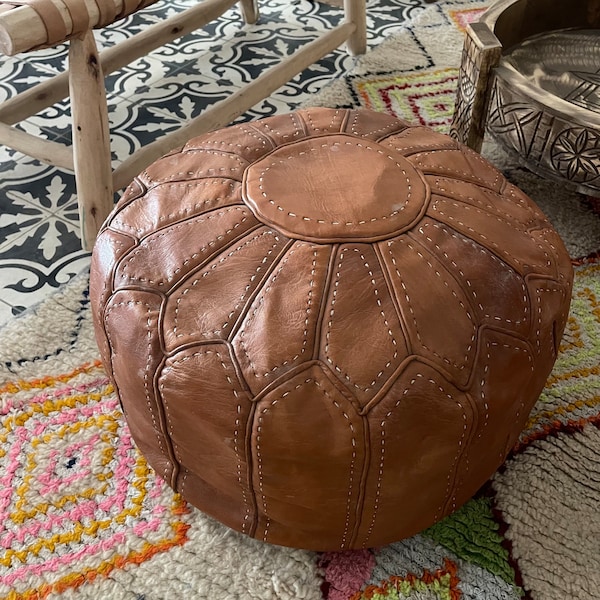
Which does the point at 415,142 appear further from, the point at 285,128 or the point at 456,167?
the point at 285,128

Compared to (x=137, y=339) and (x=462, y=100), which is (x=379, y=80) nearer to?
(x=462, y=100)

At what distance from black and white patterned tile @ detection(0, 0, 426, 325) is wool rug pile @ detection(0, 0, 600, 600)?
0.22 metres

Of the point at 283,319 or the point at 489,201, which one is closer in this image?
the point at 283,319

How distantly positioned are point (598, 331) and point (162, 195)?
34.4 inches

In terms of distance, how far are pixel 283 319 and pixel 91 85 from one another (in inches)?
31.2

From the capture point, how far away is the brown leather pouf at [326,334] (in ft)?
2.32

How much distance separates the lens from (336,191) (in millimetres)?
829

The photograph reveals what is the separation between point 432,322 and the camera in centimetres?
73

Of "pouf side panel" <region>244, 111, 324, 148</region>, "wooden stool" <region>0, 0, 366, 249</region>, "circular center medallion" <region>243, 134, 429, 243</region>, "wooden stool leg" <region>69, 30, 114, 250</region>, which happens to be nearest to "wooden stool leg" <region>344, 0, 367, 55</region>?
"wooden stool" <region>0, 0, 366, 249</region>

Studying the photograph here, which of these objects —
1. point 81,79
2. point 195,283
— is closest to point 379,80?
point 81,79

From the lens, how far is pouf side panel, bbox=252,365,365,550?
2.27 feet

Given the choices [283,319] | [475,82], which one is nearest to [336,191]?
[283,319]

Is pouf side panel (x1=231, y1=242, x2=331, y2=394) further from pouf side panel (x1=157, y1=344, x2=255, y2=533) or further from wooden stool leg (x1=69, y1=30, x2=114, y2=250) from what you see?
wooden stool leg (x1=69, y1=30, x2=114, y2=250)

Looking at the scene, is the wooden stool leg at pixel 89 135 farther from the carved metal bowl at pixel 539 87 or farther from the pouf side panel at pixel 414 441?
the pouf side panel at pixel 414 441
